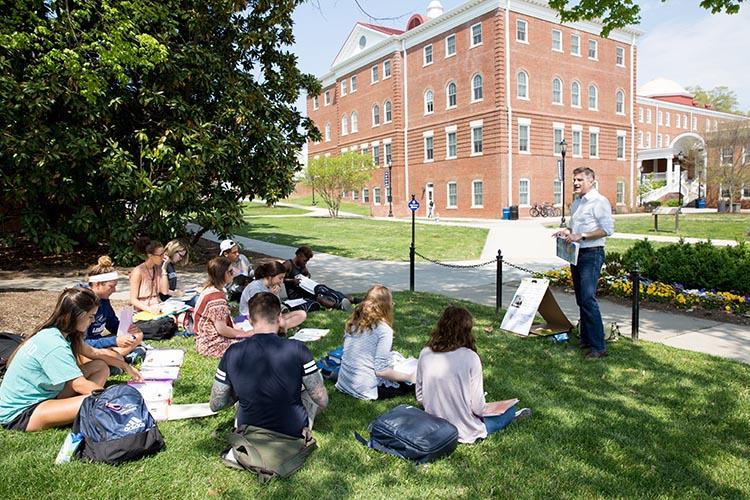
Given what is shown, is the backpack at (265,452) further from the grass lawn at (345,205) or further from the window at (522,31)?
the grass lawn at (345,205)

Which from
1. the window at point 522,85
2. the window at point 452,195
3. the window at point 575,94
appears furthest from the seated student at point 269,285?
the window at point 575,94

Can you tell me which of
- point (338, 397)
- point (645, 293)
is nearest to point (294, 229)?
point (645, 293)

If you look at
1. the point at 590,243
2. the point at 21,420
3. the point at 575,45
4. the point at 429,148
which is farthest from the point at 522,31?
the point at 21,420

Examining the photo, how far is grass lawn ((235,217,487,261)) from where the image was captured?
54.6 feet

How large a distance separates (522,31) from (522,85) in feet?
11.3

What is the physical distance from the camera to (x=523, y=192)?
3659 cm

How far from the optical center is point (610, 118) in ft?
136

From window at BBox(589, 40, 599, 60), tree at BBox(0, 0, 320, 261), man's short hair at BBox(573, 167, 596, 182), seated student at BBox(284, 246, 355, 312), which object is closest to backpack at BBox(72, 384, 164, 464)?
seated student at BBox(284, 246, 355, 312)

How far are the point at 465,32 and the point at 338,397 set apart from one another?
3628 centimetres

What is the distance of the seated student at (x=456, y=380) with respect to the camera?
13.3 ft

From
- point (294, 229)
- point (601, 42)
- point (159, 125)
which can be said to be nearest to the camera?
point (159, 125)

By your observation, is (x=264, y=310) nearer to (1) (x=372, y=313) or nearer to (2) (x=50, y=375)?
(1) (x=372, y=313)

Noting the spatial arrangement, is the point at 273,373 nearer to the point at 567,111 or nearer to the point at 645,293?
the point at 645,293

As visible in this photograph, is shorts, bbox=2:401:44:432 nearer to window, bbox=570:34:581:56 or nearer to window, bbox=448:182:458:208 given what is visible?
window, bbox=448:182:458:208
